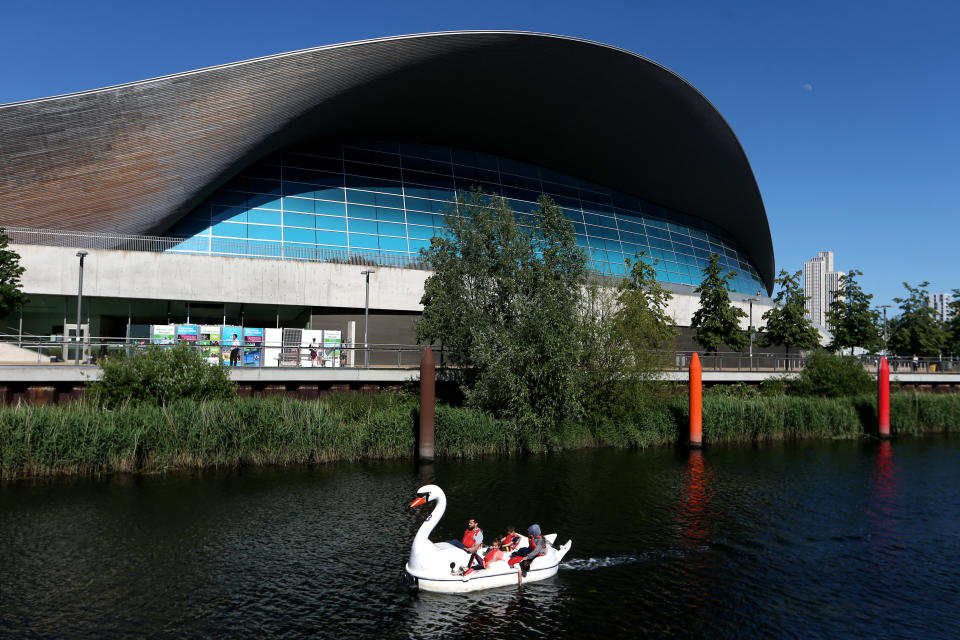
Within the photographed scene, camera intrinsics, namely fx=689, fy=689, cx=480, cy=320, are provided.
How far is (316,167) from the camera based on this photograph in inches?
1618

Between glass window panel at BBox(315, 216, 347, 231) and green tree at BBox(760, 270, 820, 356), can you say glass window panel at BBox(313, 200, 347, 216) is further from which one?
green tree at BBox(760, 270, 820, 356)

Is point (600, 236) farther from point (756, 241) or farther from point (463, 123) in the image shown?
point (756, 241)

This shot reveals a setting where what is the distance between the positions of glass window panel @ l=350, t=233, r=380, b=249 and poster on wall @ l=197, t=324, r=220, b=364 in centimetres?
958

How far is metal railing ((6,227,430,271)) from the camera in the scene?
31.5m

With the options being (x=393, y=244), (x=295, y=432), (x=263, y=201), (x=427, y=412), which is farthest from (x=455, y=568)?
(x=263, y=201)

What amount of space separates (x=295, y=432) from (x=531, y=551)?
1096 cm

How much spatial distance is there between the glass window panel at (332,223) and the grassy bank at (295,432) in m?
16.9

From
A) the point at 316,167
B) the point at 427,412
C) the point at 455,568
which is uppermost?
the point at 316,167

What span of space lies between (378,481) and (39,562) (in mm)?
8447

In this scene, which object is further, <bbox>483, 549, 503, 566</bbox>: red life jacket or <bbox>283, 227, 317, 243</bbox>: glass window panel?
<bbox>283, 227, 317, 243</bbox>: glass window panel

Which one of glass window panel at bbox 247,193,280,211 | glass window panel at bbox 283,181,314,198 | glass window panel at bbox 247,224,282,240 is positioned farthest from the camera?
glass window panel at bbox 283,181,314,198

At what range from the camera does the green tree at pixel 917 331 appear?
49875 mm

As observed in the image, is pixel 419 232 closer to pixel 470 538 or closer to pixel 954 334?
pixel 470 538

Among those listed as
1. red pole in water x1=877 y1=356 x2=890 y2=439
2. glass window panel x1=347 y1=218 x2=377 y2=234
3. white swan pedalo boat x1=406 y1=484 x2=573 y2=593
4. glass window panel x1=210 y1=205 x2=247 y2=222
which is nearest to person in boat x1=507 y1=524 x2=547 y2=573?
white swan pedalo boat x1=406 y1=484 x2=573 y2=593
